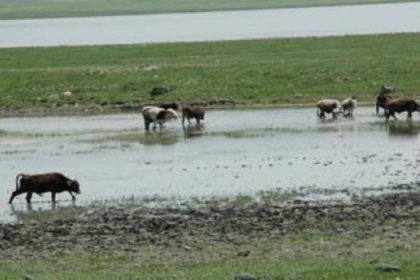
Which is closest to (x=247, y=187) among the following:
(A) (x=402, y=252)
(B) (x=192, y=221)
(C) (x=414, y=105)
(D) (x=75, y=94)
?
(B) (x=192, y=221)

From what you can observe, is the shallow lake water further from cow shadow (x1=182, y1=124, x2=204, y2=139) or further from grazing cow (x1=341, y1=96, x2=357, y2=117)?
grazing cow (x1=341, y1=96, x2=357, y2=117)

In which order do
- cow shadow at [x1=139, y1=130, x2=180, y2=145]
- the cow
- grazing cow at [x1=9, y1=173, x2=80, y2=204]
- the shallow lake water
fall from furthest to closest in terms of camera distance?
the cow → cow shadow at [x1=139, y1=130, x2=180, y2=145] → the shallow lake water → grazing cow at [x1=9, y1=173, x2=80, y2=204]

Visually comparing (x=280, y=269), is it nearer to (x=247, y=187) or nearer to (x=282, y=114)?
(x=247, y=187)

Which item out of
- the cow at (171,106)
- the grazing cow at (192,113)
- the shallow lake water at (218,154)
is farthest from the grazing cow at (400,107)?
the cow at (171,106)

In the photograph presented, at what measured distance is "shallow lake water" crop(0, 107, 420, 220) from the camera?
28703 millimetres

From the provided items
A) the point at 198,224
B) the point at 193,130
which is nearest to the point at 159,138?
the point at 193,130

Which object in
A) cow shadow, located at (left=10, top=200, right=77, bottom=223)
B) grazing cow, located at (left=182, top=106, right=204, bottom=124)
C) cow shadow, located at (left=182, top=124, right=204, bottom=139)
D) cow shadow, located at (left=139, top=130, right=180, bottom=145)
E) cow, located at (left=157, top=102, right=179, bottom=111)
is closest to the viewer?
cow shadow, located at (left=10, top=200, right=77, bottom=223)

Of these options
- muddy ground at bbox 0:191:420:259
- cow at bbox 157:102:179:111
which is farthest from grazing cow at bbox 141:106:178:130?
muddy ground at bbox 0:191:420:259

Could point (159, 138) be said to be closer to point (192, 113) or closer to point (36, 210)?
point (192, 113)

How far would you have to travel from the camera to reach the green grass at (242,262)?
17.3 metres

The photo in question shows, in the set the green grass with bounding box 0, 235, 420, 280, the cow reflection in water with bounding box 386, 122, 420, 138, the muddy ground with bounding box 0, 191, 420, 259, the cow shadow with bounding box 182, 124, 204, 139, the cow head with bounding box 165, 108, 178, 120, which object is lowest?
the cow shadow with bounding box 182, 124, 204, 139

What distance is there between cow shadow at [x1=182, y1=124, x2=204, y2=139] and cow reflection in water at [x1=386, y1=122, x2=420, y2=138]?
647 centimetres

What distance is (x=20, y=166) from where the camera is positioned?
3444cm

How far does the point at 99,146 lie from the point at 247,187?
38.4 feet
